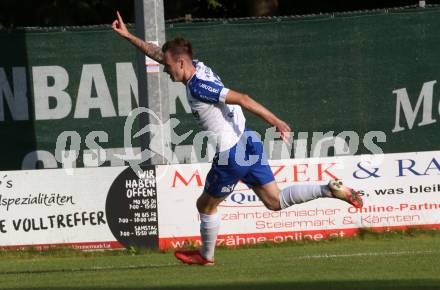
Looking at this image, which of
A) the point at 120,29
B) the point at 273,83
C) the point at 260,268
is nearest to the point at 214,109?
the point at 120,29

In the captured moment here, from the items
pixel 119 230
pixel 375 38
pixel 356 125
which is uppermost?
pixel 375 38

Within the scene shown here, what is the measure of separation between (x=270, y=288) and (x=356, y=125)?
25.4 ft

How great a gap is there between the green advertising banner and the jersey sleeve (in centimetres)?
620

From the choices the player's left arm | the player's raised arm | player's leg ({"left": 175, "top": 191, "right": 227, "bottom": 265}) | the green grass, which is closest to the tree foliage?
the green grass

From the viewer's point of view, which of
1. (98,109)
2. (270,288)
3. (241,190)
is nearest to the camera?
(270,288)

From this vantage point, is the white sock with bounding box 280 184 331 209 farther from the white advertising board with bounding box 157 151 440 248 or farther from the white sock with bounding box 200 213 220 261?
the white advertising board with bounding box 157 151 440 248

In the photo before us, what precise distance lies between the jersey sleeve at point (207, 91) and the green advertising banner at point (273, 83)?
6196mm

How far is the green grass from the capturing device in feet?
32.6

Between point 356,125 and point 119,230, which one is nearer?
point 119,230

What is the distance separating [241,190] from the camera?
14.7m

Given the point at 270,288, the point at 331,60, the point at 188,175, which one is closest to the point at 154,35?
the point at 188,175

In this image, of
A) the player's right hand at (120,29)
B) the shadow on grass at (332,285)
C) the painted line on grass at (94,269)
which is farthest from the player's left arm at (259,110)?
the painted line on grass at (94,269)

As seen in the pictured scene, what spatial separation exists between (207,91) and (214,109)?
0.93 ft

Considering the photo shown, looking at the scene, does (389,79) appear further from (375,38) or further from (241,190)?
(241,190)
